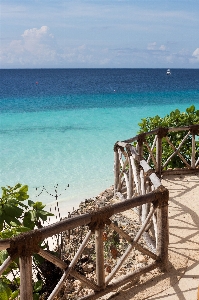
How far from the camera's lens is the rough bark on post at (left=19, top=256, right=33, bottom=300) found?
3.73 m

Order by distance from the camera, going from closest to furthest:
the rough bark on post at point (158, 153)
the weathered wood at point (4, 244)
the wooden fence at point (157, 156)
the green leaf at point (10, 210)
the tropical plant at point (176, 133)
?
1. the weathered wood at point (4, 244)
2. the green leaf at point (10, 210)
3. the wooden fence at point (157, 156)
4. the rough bark on post at point (158, 153)
5. the tropical plant at point (176, 133)

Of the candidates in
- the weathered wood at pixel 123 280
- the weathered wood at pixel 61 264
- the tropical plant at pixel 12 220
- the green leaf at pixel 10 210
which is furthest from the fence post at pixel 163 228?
the green leaf at pixel 10 210

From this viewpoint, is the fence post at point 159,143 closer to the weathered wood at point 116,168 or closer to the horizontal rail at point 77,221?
the weathered wood at point 116,168

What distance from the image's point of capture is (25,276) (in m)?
3.75

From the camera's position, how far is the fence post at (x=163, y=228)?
5.00 meters

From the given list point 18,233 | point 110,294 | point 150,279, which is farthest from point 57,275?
point 18,233

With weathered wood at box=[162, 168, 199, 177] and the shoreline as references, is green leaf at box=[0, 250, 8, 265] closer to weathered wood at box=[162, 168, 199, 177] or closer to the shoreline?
the shoreline

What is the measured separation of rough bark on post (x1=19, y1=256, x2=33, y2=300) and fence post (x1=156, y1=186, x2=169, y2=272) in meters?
2.00

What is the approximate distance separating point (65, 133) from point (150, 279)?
20160mm

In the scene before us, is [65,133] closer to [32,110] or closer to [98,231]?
[32,110]

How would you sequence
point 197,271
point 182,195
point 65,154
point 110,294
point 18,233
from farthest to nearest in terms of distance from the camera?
point 65,154 < point 182,195 < point 197,271 < point 110,294 < point 18,233

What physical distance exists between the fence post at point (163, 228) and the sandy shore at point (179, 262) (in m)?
0.22

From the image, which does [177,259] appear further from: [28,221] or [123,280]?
[28,221]

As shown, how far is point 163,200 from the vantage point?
196 inches
